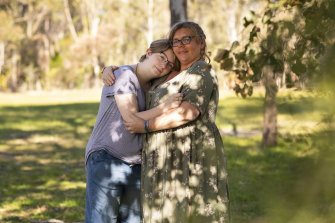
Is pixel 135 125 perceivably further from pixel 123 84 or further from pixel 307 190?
pixel 307 190

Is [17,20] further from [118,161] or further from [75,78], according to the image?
[118,161]

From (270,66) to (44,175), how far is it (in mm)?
6898

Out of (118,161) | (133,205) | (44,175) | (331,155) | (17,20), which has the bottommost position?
(44,175)

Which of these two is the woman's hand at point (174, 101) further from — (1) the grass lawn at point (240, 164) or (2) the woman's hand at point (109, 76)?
(2) the woman's hand at point (109, 76)

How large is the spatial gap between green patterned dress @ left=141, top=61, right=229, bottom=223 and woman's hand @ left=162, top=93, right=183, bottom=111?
31 mm

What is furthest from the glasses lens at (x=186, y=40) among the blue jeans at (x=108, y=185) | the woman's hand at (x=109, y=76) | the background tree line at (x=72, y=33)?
the background tree line at (x=72, y=33)

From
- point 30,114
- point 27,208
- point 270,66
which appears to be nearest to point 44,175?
point 27,208

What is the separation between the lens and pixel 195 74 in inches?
101

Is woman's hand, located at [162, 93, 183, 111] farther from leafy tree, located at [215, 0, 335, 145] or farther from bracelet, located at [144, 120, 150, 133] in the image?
leafy tree, located at [215, 0, 335, 145]

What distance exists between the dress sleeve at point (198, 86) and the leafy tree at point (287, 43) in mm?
231

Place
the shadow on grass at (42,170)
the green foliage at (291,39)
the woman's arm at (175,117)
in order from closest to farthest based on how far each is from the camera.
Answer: the green foliage at (291,39) < the woman's arm at (175,117) < the shadow on grass at (42,170)

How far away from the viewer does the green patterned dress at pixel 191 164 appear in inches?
100

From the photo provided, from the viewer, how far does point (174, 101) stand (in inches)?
99.0

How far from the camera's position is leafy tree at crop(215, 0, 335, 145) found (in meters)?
1.58
